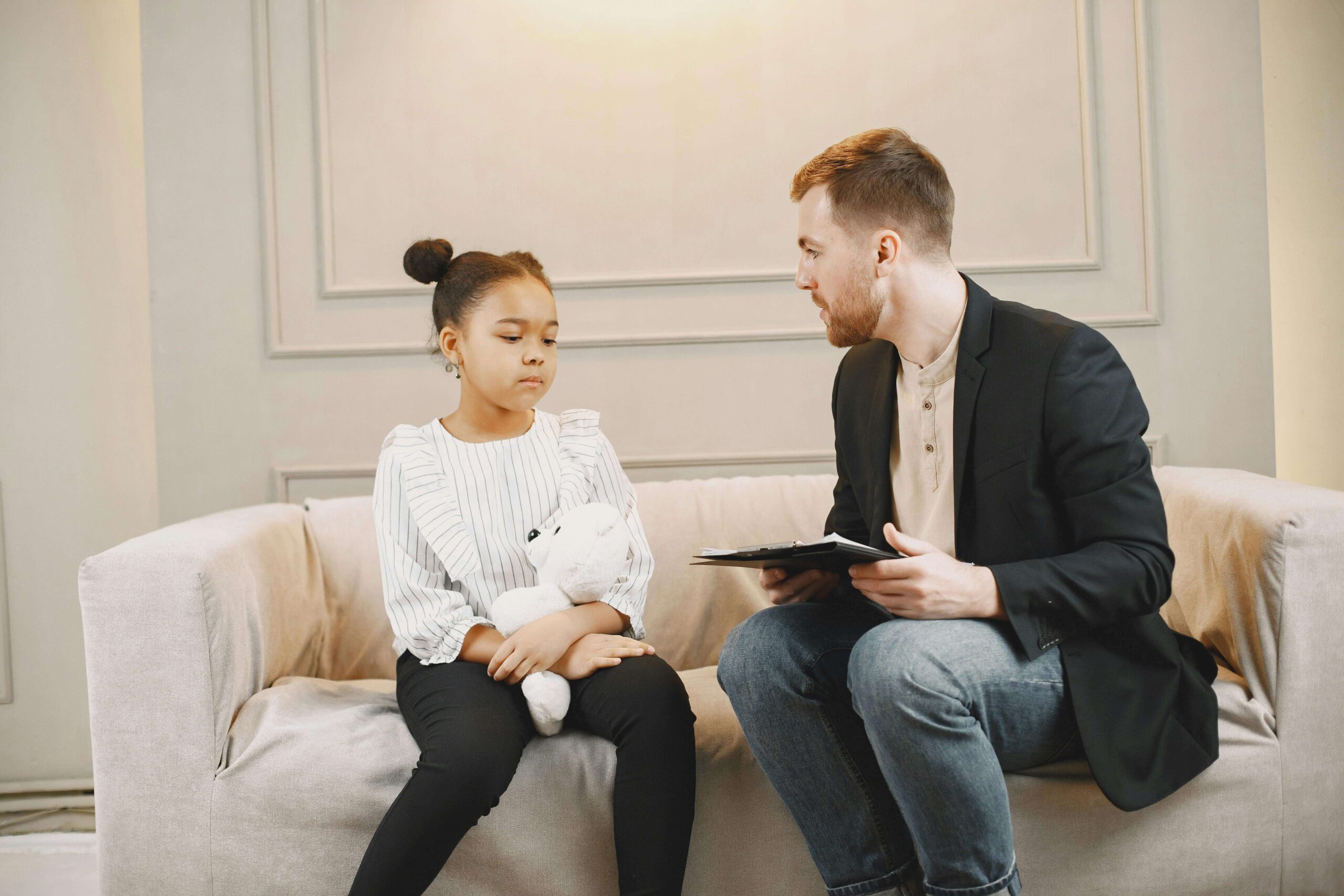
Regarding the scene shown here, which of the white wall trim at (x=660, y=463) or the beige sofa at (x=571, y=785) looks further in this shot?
the white wall trim at (x=660, y=463)

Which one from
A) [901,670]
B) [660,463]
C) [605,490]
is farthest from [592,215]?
[901,670]

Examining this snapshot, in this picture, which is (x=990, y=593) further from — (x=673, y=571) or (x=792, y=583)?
(x=673, y=571)

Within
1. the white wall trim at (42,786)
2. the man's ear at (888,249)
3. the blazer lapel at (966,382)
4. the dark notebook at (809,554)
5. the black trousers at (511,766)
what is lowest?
the white wall trim at (42,786)

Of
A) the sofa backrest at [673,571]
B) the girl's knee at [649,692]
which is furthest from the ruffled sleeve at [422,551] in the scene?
the sofa backrest at [673,571]

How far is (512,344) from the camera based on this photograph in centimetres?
158

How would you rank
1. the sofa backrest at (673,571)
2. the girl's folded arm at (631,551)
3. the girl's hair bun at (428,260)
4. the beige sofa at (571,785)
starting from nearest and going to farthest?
1. the beige sofa at (571,785)
2. the girl's folded arm at (631,551)
3. the girl's hair bun at (428,260)
4. the sofa backrest at (673,571)

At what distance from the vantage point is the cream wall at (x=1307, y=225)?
2438 mm

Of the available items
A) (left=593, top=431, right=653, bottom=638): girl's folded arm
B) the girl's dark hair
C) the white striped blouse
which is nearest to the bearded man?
(left=593, top=431, right=653, bottom=638): girl's folded arm

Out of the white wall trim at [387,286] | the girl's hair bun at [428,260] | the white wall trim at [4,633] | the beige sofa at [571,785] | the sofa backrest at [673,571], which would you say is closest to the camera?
the beige sofa at [571,785]

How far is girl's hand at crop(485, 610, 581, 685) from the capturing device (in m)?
1.37

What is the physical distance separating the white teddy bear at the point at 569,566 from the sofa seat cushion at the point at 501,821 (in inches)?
7.9

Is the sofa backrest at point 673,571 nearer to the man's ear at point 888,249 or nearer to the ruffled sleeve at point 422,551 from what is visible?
the ruffled sleeve at point 422,551

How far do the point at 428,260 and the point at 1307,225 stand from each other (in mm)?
2300

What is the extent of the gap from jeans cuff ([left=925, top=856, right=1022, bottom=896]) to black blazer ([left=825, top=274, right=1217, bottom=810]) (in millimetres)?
156
